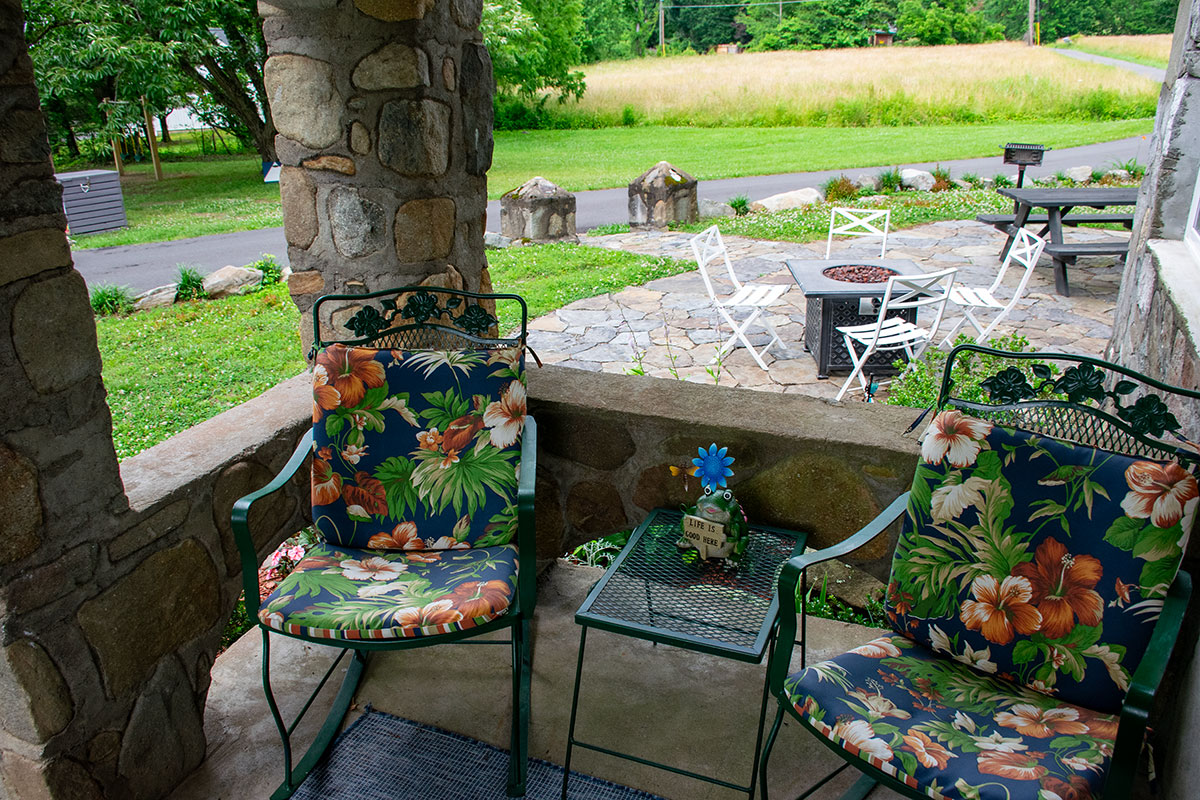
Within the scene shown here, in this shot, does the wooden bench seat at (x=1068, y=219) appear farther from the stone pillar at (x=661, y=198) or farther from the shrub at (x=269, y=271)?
the shrub at (x=269, y=271)

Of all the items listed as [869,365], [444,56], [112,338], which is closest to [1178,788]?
[444,56]

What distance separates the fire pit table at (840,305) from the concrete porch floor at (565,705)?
2658 mm

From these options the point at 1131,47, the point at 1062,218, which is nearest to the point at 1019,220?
the point at 1062,218

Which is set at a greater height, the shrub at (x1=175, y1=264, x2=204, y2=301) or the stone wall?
the stone wall

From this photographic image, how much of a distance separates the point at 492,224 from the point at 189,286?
4286mm

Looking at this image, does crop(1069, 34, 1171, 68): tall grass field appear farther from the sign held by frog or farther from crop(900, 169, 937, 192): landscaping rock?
the sign held by frog

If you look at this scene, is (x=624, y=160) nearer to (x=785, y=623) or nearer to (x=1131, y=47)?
(x=785, y=623)

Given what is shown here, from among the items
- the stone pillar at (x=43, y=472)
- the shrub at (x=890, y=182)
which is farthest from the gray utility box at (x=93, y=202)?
the stone pillar at (x=43, y=472)

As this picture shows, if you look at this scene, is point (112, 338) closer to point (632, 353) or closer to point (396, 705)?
point (632, 353)

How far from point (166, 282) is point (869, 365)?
5.98 metres

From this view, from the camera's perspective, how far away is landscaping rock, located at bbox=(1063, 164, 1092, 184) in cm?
1003

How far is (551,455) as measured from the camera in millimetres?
2391

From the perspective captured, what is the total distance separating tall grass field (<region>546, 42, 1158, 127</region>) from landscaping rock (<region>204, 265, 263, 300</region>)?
1533 cm

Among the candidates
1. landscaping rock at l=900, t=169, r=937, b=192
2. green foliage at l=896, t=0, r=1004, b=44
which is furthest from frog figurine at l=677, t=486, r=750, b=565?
green foliage at l=896, t=0, r=1004, b=44
